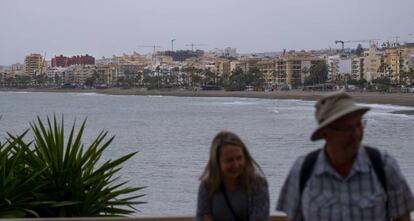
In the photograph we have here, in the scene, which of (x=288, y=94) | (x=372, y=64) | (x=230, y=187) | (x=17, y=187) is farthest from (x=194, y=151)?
(x=372, y=64)

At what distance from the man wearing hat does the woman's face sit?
655 mm

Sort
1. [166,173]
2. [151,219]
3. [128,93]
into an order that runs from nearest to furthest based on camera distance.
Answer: [151,219] < [166,173] < [128,93]

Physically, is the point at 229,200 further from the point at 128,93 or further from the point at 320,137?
the point at 128,93

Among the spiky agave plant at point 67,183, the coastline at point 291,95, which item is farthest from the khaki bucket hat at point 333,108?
the coastline at point 291,95

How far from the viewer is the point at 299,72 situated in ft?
628

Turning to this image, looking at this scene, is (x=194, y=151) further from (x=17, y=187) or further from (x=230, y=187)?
(x=230, y=187)

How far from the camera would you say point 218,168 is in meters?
3.80

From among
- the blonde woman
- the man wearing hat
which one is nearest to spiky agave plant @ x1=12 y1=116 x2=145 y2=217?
the blonde woman

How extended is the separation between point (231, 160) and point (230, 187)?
158mm

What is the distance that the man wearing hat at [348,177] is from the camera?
2.99m

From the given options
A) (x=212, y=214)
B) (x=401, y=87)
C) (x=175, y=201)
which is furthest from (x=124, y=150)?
(x=401, y=87)

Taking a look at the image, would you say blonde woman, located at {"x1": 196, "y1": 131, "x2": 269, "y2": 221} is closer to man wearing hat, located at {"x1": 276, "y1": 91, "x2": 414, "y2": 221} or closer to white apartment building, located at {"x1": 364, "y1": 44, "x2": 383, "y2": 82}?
man wearing hat, located at {"x1": 276, "y1": 91, "x2": 414, "y2": 221}

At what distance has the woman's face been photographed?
12.3 ft

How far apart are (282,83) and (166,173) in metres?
171
